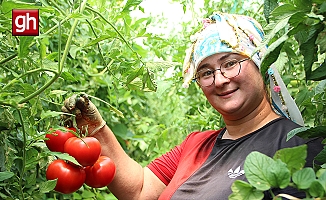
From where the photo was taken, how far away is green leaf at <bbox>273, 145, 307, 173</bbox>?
0.50 meters

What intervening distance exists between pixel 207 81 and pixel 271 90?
199 millimetres

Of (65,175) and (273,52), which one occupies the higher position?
(273,52)

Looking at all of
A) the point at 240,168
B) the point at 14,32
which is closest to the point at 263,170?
the point at 14,32

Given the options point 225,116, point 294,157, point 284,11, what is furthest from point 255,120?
point 294,157

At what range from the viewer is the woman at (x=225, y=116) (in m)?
1.23

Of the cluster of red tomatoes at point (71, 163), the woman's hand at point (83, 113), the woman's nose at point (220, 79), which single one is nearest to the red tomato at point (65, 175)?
the cluster of red tomatoes at point (71, 163)

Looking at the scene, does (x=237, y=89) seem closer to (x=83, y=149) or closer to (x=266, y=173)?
(x=83, y=149)

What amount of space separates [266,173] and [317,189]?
0.18 ft

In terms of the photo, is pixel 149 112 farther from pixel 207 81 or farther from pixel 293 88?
pixel 207 81

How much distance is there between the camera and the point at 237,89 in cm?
130

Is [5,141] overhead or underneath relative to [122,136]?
overhead

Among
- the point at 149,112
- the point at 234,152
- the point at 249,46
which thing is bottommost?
the point at 149,112

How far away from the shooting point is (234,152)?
129cm

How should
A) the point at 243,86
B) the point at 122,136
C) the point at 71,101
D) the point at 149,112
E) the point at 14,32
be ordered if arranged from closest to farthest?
the point at 14,32 → the point at 71,101 → the point at 243,86 → the point at 122,136 → the point at 149,112
